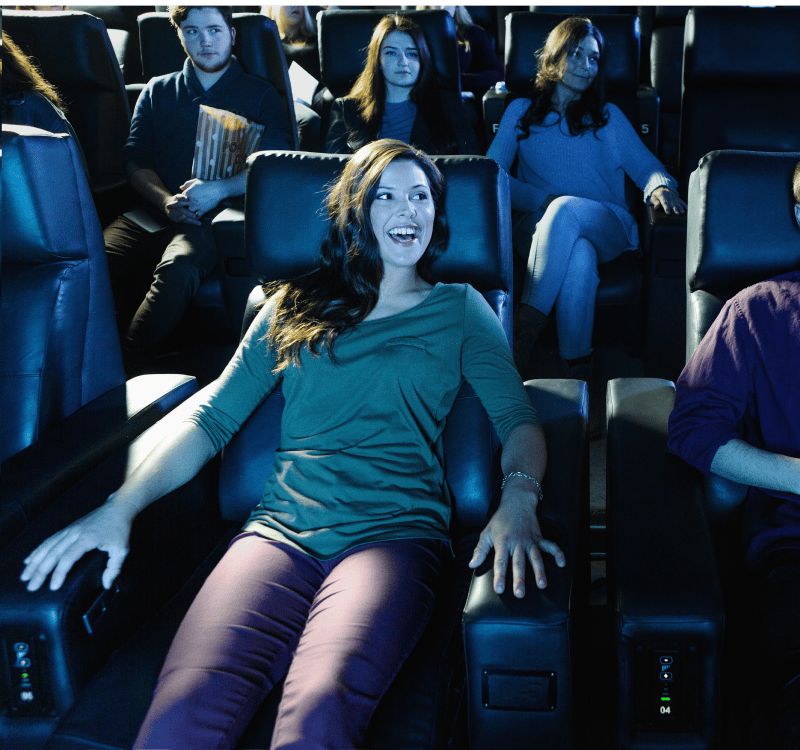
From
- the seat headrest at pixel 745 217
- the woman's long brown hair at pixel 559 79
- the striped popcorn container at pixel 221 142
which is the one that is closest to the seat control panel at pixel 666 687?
the seat headrest at pixel 745 217

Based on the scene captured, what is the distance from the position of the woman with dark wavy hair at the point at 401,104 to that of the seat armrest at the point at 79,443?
1.40m

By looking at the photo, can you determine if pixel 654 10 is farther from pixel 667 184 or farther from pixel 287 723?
pixel 287 723

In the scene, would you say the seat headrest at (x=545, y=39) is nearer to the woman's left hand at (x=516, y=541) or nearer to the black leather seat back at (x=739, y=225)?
the black leather seat back at (x=739, y=225)

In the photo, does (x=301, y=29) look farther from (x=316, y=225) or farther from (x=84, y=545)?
(x=84, y=545)

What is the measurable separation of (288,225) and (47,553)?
0.75 m

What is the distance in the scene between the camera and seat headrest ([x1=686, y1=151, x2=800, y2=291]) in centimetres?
139

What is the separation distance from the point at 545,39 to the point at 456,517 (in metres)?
2.08

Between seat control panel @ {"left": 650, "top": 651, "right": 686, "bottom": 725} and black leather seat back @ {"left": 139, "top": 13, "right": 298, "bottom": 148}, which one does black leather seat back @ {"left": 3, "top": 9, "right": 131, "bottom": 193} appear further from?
seat control panel @ {"left": 650, "top": 651, "right": 686, "bottom": 725}

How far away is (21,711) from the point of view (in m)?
1.03

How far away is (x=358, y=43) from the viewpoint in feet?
9.57

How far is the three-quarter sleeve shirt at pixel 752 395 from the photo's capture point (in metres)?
1.15

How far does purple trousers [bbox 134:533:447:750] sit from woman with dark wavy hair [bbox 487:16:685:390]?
1.19 m

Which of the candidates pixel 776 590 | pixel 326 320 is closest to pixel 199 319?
pixel 326 320

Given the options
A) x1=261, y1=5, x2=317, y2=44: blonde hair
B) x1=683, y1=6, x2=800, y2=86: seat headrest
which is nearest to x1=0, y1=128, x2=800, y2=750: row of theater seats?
x1=683, y1=6, x2=800, y2=86: seat headrest
